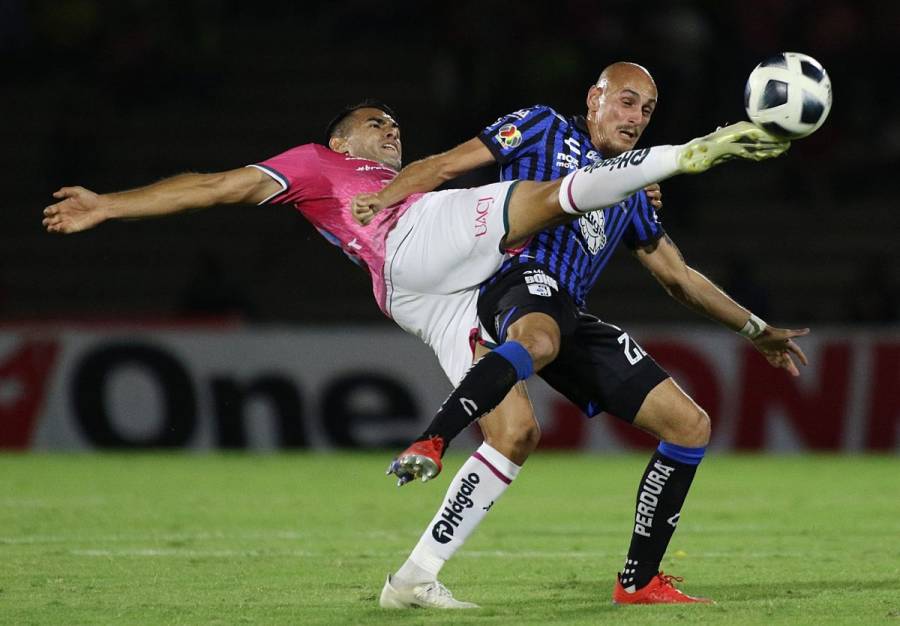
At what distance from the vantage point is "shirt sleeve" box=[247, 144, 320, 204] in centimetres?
626

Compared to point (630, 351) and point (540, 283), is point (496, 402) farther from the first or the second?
point (630, 351)

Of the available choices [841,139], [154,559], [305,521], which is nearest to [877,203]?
[841,139]

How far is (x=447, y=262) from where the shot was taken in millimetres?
5992

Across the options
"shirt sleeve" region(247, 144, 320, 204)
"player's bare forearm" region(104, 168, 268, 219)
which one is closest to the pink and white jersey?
"shirt sleeve" region(247, 144, 320, 204)

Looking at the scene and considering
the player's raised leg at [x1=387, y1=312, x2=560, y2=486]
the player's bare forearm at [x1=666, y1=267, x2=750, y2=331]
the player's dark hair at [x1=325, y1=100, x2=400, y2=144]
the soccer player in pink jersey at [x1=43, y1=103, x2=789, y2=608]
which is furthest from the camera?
the player's dark hair at [x1=325, y1=100, x2=400, y2=144]

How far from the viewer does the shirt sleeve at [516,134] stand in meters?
6.23

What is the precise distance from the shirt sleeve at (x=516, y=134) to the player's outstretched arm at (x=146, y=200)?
100 cm

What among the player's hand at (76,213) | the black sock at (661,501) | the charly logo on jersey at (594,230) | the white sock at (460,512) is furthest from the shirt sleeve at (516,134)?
the player's hand at (76,213)

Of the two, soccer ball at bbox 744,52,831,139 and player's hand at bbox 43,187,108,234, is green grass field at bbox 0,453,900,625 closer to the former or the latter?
player's hand at bbox 43,187,108,234

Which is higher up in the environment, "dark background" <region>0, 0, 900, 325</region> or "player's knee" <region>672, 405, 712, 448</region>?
"dark background" <region>0, 0, 900, 325</region>

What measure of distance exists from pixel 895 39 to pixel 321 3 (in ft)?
26.1

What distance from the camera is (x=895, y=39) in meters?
17.5

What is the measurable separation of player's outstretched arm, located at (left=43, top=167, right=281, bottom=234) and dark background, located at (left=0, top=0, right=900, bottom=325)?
9.55m

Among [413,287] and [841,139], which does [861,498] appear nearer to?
[413,287]
